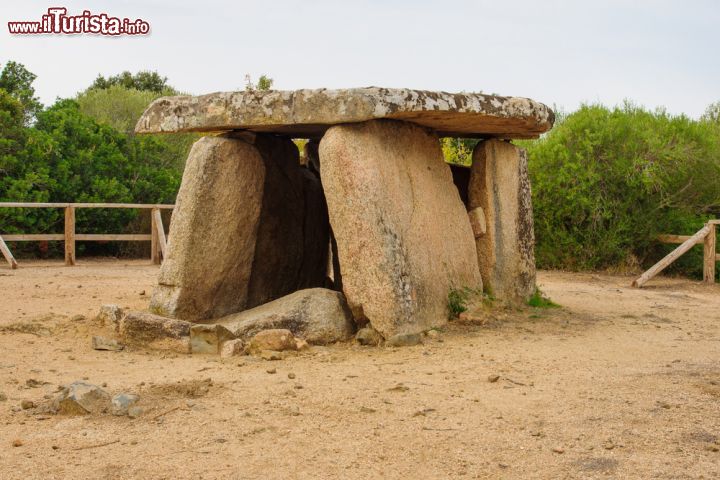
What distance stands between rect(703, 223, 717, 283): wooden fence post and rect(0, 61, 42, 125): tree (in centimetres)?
1299

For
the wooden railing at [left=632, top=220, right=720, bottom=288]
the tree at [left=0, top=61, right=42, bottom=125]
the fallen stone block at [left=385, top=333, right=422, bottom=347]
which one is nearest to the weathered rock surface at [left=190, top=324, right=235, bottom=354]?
the fallen stone block at [left=385, top=333, right=422, bottom=347]

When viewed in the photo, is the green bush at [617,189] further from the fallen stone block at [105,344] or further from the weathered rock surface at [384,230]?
the fallen stone block at [105,344]

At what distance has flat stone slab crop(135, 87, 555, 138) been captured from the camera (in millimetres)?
6879

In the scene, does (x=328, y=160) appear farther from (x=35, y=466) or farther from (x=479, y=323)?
(x=35, y=466)

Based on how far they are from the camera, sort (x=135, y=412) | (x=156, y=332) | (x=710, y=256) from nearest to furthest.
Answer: (x=135, y=412), (x=156, y=332), (x=710, y=256)

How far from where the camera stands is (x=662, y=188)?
1390 centimetres

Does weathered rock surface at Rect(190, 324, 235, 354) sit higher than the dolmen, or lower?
lower

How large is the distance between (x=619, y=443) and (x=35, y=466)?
2.74 meters

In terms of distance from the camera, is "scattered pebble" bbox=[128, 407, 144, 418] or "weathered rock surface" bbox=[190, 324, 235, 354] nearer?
→ "scattered pebble" bbox=[128, 407, 144, 418]

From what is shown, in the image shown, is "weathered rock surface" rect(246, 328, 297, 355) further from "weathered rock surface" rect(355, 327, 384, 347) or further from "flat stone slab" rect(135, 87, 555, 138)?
"flat stone slab" rect(135, 87, 555, 138)

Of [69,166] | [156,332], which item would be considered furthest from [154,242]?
[156,332]

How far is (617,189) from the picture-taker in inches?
547

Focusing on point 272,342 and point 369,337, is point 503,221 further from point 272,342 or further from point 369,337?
point 272,342

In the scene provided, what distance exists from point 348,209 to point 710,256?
804cm
